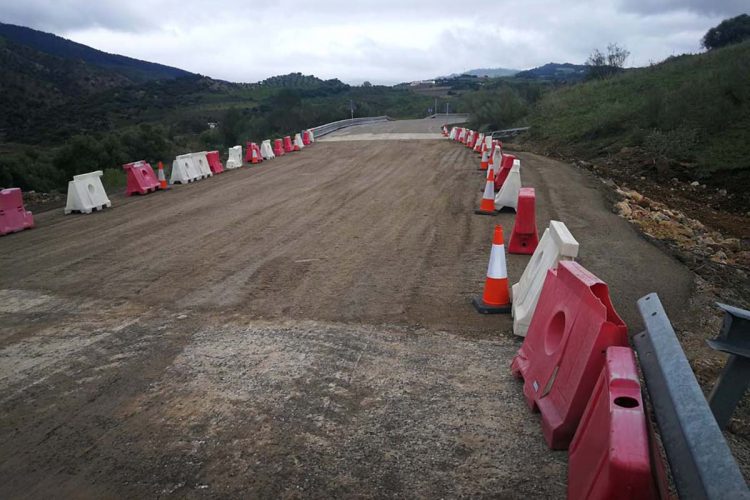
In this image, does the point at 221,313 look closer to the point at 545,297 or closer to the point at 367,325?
the point at 367,325

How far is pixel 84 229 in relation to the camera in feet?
37.5

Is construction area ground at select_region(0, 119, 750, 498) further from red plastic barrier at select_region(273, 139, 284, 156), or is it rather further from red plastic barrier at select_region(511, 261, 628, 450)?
red plastic barrier at select_region(273, 139, 284, 156)

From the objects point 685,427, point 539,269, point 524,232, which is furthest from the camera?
point 524,232

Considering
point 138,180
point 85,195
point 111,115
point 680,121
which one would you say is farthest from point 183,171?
point 111,115

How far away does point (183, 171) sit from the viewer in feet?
59.0

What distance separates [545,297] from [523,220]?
13.0ft

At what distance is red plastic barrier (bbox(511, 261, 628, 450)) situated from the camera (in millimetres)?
3506

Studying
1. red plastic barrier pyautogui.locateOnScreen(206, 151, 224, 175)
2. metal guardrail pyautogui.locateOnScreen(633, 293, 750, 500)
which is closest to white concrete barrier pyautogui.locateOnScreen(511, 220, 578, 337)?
metal guardrail pyautogui.locateOnScreen(633, 293, 750, 500)

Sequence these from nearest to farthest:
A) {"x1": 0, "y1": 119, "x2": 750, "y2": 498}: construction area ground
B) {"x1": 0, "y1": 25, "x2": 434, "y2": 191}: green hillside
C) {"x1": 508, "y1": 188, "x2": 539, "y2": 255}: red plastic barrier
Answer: {"x1": 0, "y1": 119, "x2": 750, "y2": 498}: construction area ground < {"x1": 508, "y1": 188, "x2": 539, "y2": 255}: red plastic barrier < {"x1": 0, "y1": 25, "x2": 434, "y2": 191}: green hillside

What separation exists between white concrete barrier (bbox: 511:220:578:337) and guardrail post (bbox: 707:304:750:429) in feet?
6.63

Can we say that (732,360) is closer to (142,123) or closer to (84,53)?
(142,123)

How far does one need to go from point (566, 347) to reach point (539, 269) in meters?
1.85

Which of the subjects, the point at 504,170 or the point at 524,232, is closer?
the point at 524,232

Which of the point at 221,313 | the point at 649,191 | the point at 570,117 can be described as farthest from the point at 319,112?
the point at 221,313
